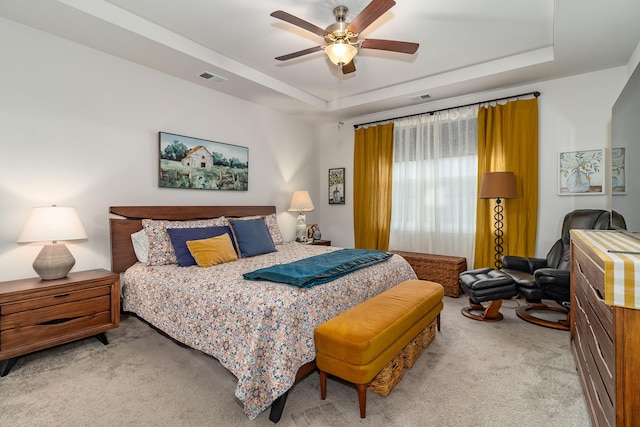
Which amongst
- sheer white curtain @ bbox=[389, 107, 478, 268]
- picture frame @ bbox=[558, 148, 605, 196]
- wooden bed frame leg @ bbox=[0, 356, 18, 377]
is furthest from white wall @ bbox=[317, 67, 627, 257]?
wooden bed frame leg @ bbox=[0, 356, 18, 377]

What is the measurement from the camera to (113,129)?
3207 millimetres

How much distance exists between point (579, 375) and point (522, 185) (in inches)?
95.8

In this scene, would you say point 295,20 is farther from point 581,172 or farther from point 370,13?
point 581,172

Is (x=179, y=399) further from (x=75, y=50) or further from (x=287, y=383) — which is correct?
(x=75, y=50)

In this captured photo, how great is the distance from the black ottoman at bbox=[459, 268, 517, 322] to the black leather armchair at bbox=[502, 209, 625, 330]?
124mm

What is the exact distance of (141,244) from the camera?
3.15m

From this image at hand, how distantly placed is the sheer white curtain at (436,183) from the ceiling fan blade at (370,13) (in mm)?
2617

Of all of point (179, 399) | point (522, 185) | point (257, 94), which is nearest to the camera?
point (179, 399)

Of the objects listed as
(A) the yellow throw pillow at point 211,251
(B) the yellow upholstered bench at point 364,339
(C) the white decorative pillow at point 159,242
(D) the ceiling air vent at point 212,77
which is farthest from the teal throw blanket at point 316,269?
(D) the ceiling air vent at point 212,77

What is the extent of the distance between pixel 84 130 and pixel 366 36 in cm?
289

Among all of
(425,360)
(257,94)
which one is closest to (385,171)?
(257,94)

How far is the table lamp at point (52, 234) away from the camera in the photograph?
2424 mm

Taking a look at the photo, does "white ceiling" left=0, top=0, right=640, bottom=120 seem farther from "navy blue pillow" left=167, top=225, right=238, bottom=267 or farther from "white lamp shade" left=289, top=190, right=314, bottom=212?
"navy blue pillow" left=167, top=225, right=238, bottom=267

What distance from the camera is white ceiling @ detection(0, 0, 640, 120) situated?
2.57m
